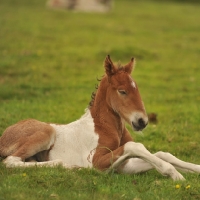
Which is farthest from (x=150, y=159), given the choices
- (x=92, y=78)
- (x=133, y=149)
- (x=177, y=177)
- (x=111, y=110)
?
(x=92, y=78)

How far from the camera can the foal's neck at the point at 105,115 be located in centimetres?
779

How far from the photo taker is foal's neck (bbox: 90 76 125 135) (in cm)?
779

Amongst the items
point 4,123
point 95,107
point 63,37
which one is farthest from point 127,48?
point 95,107

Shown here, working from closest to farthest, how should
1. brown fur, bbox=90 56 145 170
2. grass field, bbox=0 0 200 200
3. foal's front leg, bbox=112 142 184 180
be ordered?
grass field, bbox=0 0 200 200
foal's front leg, bbox=112 142 184 180
brown fur, bbox=90 56 145 170

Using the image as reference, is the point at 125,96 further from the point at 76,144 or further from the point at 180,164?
the point at 180,164

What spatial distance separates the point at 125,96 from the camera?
743 centimetres

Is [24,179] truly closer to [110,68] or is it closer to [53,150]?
[53,150]

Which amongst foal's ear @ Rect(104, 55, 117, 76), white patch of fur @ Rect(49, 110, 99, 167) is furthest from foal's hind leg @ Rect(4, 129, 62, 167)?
foal's ear @ Rect(104, 55, 117, 76)

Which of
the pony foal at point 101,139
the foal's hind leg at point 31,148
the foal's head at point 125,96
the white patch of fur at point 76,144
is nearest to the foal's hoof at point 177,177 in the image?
the pony foal at point 101,139

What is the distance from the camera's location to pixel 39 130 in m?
7.68

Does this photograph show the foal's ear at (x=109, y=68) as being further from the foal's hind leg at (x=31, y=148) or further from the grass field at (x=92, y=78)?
the grass field at (x=92, y=78)

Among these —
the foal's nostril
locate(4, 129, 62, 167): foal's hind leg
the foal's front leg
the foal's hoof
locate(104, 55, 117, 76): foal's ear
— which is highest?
locate(104, 55, 117, 76): foal's ear

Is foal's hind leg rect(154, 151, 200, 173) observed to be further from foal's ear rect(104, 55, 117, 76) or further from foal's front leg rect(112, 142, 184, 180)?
foal's ear rect(104, 55, 117, 76)

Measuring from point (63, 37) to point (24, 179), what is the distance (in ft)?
50.7
